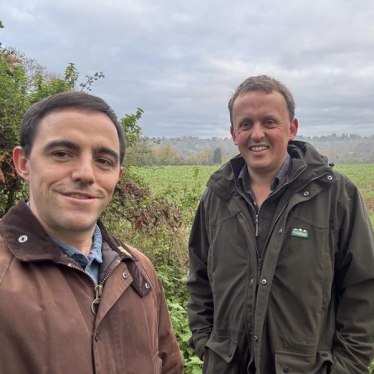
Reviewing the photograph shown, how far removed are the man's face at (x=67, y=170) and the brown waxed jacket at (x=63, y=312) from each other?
0.09 m

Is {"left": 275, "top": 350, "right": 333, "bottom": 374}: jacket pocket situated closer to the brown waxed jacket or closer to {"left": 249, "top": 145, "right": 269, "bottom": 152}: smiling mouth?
the brown waxed jacket

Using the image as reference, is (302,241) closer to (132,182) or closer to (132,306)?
(132,306)

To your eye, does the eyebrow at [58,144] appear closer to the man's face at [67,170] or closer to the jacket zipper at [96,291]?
the man's face at [67,170]

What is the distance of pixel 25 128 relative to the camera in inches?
57.4

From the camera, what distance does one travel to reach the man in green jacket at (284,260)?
77.9 inches

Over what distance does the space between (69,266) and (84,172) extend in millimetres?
362

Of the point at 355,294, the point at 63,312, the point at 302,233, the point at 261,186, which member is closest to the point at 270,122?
the point at 261,186

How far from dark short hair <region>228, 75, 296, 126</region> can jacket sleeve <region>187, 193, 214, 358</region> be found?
0.85 meters

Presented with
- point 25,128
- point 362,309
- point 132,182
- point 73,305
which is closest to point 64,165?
point 25,128

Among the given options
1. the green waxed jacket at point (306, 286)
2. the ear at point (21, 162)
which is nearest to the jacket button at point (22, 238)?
the ear at point (21, 162)

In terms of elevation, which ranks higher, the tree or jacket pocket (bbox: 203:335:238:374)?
the tree

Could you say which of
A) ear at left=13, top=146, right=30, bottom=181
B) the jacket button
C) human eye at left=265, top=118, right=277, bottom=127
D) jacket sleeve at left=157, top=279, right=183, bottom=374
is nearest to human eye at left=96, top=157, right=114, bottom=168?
ear at left=13, top=146, right=30, bottom=181

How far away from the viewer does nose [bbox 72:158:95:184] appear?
134cm

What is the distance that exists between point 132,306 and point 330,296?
124cm
